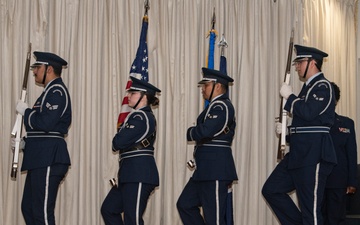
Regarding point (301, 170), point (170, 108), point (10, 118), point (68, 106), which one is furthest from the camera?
point (170, 108)

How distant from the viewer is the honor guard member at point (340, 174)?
19.7ft

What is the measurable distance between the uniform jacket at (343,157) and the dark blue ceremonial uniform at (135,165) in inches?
71.4

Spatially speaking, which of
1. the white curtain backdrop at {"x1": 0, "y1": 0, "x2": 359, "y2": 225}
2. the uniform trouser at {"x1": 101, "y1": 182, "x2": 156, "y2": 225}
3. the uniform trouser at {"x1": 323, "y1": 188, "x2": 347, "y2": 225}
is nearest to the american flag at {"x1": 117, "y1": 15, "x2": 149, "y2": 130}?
the white curtain backdrop at {"x1": 0, "y1": 0, "x2": 359, "y2": 225}

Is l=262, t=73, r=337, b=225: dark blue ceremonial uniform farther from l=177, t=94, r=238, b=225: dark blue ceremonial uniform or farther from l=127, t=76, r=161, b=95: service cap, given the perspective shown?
l=127, t=76, r=161, b=95: service cap

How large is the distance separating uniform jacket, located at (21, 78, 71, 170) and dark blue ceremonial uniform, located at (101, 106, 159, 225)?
0.52 m

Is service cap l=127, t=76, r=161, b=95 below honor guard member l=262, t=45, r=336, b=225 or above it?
above

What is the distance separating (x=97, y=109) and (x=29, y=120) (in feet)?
3.85

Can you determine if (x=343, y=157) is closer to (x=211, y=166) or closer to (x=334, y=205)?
(x=334, y=205)

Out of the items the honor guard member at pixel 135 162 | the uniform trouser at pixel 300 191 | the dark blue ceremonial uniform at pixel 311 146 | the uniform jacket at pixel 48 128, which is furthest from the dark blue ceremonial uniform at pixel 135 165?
the dark blue ceremonial uniform at pixel 311 146

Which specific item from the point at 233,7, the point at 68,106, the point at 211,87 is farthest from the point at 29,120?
the point at 233,7

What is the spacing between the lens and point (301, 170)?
5188 mm

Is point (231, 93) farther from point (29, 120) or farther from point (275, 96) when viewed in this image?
point (29, 120)

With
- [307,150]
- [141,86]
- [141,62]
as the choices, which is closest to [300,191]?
[307,150]

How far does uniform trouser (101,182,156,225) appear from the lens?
17.3ft
